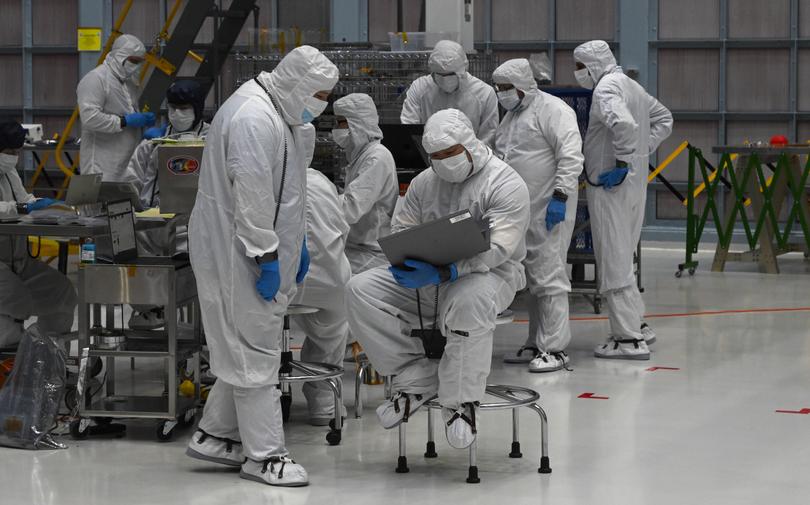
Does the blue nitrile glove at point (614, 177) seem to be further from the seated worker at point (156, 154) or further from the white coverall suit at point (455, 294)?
the seated worker at point (156, 154)

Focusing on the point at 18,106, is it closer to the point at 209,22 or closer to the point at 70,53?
the point at 70,53

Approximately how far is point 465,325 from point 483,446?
0.82 m

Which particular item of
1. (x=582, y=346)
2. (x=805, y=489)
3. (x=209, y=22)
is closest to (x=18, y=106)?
(x=209, y=22)

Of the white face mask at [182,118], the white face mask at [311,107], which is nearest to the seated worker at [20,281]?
the white face mask at [182,118]

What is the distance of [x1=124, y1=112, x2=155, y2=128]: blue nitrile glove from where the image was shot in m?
9.35

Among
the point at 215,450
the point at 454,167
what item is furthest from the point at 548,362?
Answer: the point at 215,450

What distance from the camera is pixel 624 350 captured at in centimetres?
736

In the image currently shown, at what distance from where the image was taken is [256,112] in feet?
15.2

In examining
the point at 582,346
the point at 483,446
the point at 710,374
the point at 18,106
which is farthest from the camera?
the point at 18,106

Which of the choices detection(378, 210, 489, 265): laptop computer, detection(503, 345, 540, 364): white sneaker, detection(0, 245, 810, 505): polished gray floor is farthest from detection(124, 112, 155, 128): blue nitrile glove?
detection(378, 210, 489, 265): laptop computer

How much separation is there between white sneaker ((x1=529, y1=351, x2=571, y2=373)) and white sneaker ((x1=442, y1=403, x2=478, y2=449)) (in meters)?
2.24

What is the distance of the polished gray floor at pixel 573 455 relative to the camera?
181 inches

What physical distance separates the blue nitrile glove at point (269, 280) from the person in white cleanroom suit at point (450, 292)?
1.66 ft

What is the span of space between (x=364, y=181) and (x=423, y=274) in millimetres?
1775
